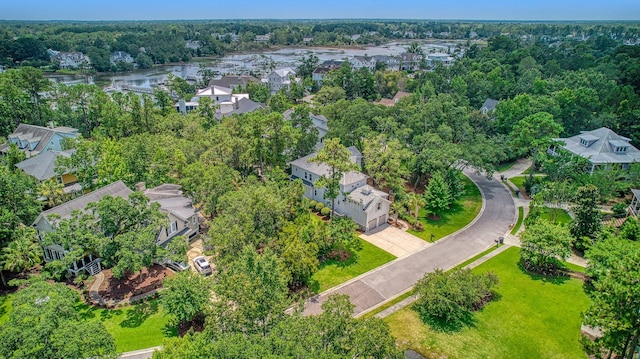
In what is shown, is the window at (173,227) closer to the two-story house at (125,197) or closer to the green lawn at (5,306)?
the two-story house at (125,197)

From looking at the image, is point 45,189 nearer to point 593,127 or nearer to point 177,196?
point 177,196

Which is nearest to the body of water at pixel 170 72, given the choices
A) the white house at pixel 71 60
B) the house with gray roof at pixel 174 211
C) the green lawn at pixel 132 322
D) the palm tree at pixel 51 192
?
the white house at pixel 71 60

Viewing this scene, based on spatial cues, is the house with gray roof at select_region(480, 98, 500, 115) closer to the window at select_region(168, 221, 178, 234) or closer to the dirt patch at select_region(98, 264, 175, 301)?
the window at select_region(168, 221, 178, 234)

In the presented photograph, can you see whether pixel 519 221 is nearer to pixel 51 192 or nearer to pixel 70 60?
pixel 51 192

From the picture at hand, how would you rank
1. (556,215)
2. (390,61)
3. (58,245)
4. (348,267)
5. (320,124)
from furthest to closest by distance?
(390,61)
(320,124)
(556,215)
(348,267)
(58,245)

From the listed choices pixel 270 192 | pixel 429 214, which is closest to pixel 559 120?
pixel 429 214

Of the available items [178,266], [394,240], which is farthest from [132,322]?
A: [394,240]
